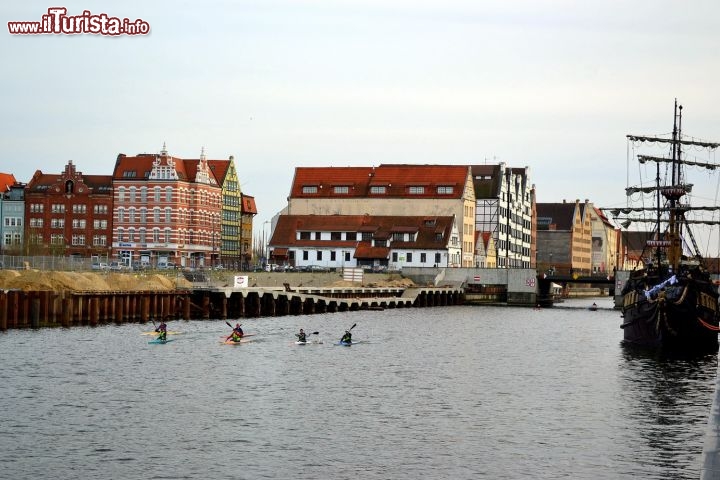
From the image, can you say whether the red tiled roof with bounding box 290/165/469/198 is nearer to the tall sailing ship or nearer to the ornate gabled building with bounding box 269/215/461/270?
the ornate gabled building with bounding box 269/215/461/270

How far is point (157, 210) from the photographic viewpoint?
164m

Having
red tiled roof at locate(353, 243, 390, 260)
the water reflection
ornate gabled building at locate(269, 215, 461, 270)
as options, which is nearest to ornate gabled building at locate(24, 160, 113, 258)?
ornate gabled building at locate(269, 215, 461, 270)

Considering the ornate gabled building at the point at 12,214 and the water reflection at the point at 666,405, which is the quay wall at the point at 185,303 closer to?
the water reflection at the point at 666,405

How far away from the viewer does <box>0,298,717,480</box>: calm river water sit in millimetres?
36688

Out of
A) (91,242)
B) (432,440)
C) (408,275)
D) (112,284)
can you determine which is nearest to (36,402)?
(432,440)

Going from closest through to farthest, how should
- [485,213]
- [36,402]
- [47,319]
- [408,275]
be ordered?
[36,402] → [47,319] → [408,275] → [485,213]

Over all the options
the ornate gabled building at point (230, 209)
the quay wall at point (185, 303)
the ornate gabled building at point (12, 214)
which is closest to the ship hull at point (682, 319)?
the quay wall at point (185, 303)

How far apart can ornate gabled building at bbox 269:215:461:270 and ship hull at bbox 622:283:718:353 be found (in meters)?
82.2

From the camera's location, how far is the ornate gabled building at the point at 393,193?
575 feet

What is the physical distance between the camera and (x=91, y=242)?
169m

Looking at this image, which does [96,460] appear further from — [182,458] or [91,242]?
[91,242]

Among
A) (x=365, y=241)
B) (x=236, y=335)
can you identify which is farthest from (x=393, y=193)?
(x=236, y=335)

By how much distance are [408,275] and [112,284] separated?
63924 millimetres

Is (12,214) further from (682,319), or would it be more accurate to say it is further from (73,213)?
(682,319)
